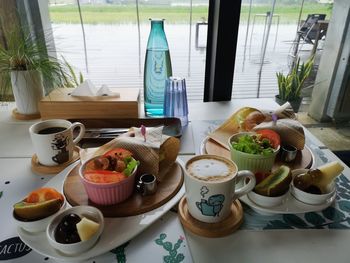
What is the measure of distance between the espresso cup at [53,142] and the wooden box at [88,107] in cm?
17

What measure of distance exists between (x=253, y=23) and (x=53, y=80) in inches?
34.6

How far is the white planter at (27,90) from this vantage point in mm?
790

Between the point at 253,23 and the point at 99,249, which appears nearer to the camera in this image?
the point at 99,249

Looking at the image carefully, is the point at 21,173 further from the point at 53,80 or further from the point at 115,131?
the point at 53,80

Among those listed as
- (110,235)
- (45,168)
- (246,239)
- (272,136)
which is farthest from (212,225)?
(45,168)

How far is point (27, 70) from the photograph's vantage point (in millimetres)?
787

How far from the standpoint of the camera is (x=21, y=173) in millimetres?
588

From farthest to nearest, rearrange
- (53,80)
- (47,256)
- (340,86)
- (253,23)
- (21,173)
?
(340,86), (253,23), (53,80), (21,173), (47,256)

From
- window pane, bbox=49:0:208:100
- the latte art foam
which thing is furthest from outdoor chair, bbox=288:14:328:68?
the latte art foam

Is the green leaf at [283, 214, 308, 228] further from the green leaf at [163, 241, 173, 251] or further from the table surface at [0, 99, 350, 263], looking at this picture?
the green leaf at [163, 241, 173, 251]

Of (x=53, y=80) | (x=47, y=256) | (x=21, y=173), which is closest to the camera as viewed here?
(x=47, y=256)

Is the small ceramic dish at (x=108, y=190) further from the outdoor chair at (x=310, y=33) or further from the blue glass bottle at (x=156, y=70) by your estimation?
the outdoor chair at (x=310, y=33)

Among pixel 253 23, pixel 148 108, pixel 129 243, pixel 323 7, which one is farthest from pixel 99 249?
pixel 323 7

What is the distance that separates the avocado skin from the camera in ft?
1.55
